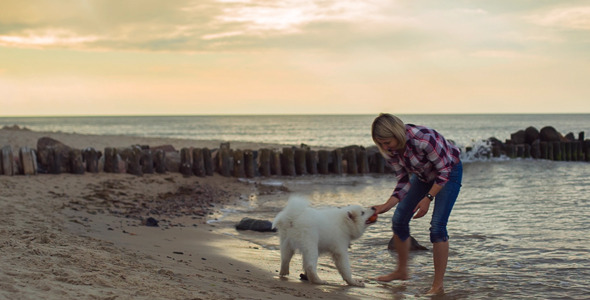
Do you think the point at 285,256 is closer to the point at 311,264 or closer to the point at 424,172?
the point at 311,264

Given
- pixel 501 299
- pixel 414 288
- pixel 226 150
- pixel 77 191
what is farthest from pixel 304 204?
pixel 226 150

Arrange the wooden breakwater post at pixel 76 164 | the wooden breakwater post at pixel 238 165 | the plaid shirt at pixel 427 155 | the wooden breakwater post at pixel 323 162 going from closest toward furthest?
the plaid shirt at pixel 427 155, the wooden breakwater post at pixel 76 164, the wooden breakwater post at pixel 238 165, the wooden breakwater post at pixel 323 162

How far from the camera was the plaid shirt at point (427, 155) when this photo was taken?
5.26m

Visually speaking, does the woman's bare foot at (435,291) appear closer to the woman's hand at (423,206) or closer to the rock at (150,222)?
the woman's hand at (423,206)

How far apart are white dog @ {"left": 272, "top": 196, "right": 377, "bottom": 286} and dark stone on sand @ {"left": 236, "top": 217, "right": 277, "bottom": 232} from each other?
2936 mm

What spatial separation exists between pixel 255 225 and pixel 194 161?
6.45 metres

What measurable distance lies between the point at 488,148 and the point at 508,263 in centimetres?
1833

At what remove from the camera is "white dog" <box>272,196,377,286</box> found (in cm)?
569

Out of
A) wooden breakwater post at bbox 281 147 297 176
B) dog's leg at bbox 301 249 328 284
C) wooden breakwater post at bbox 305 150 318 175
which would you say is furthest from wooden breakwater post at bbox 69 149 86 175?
dog's leg at bbox 301 249 328 284

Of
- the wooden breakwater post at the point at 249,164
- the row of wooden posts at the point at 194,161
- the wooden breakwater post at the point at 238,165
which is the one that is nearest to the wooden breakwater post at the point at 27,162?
the row of wooden posts at the point at 194,161

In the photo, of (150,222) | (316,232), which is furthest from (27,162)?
(316,232)

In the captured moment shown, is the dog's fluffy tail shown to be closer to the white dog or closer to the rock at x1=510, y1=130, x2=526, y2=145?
the white dog

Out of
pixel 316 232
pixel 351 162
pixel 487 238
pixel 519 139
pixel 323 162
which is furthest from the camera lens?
pixel 519 139

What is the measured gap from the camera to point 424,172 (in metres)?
5.58
